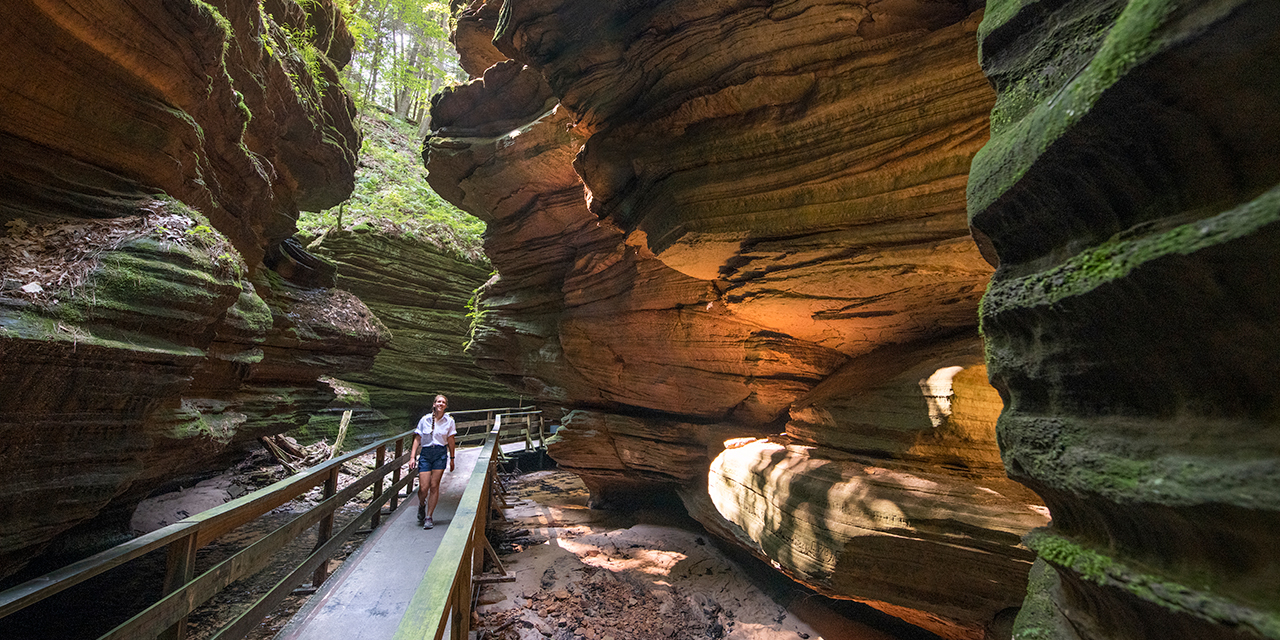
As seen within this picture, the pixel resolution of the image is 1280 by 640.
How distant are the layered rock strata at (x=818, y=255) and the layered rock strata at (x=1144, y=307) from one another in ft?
8.40

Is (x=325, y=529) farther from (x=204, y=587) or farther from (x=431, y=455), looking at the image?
(x=204, y=587)

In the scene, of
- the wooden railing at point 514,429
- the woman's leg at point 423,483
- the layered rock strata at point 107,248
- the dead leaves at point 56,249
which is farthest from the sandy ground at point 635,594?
the wooden railing at point 514,429

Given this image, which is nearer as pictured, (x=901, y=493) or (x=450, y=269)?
(x=901, y=493)

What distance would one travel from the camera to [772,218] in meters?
4.82

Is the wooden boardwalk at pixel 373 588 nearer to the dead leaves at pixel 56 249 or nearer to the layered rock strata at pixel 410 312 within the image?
the dead leaves at pixel 56 249

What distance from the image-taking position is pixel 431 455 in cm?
645

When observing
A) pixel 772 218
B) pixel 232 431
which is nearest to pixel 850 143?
pixel 772 218

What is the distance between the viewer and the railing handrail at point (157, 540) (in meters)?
2.24

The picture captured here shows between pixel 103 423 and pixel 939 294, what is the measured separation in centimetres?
764

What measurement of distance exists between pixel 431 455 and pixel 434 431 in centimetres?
38

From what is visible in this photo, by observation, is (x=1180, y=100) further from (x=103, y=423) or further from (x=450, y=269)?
(x=450, y=269)

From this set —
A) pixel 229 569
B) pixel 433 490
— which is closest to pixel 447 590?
pixel 229 569

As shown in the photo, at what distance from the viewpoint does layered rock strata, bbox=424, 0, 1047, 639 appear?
400cm

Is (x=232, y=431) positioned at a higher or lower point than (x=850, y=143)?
lower
